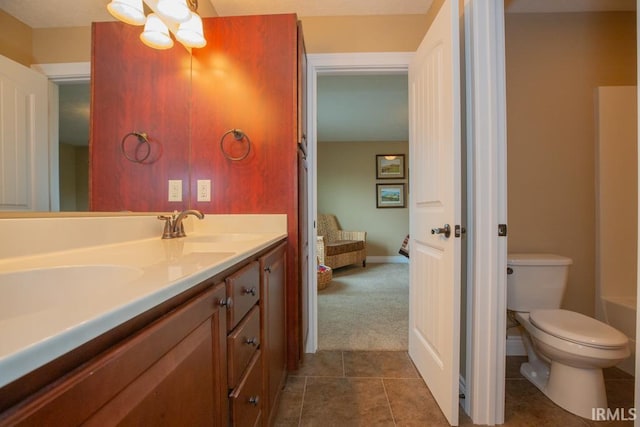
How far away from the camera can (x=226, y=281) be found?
746 millimetres

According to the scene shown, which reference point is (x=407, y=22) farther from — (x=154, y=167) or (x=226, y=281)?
(x=226, y=281)

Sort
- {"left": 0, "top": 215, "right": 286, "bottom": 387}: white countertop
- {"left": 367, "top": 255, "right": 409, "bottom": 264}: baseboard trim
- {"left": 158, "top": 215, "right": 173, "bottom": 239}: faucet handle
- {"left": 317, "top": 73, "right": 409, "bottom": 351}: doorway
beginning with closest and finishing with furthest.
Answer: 1. {"left": 0, "top": 215, "right": 286, "bottom": 387}: white countertop
2. {"left": 158, "top": 215, "right": 173, "bottom": 239}: faucet handle
3. {"left": 317, "top": 73, "right": 409, "bottom": 351}: doorway
4. {"left": 367, "top": 255, "right": 409, "bottom": 264}: baseboard trim

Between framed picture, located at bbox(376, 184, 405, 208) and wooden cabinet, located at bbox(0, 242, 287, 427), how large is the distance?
15.0ft

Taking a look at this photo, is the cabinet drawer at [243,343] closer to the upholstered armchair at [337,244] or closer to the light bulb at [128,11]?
the light bulb at [128,11]

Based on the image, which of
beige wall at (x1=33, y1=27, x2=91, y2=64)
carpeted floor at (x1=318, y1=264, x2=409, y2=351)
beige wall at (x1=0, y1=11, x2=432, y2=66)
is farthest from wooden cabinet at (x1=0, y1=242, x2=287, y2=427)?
beige wall at (x1=0, y1=11, x2=432, y2=66)

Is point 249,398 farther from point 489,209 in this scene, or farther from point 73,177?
point 489,209

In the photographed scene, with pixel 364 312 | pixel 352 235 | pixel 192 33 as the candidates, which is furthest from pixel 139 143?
pixel 352 235

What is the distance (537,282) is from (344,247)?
116 inches

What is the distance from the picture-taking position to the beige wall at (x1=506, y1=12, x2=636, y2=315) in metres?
1.91

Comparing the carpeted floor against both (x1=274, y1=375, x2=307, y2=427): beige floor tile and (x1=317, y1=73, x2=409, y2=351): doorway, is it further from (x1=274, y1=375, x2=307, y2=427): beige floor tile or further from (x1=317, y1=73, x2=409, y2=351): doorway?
(x1=274, y1=375, x2=307, y2=427): beige floor tile

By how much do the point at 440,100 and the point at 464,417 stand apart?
1571mm

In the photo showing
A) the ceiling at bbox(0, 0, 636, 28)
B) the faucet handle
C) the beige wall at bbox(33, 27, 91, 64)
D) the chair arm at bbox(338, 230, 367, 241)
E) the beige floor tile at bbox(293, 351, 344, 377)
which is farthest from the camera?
the chair arm at bbox(338, 230, 367, 241)

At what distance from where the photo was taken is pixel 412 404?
142 centimetres

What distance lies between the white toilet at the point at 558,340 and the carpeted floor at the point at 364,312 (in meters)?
0.80
